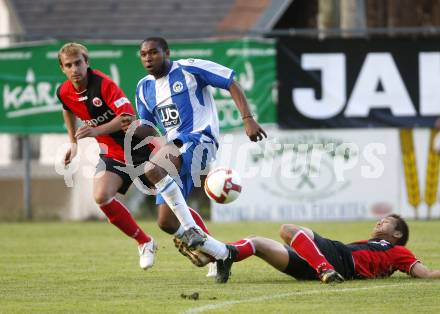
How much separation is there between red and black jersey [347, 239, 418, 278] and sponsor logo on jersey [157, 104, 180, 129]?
6.38 ft

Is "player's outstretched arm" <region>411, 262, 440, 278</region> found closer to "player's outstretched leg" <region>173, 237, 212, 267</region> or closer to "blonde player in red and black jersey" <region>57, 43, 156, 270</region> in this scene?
"player's outstretched leg" <region>173, 237, 212, 267</region>

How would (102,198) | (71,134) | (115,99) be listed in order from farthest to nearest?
1. (71,134)
2. (115,99)
3. (102,198)

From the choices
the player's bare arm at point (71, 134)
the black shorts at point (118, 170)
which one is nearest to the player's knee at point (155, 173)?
the black shorts at point (118, 170)

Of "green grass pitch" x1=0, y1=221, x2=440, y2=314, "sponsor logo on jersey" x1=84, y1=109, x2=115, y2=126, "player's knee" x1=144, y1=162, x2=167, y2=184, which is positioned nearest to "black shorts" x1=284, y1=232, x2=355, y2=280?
"green grass pitch" x1=0, y1=221, x2=440, y2=314

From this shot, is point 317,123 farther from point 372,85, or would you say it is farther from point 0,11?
point 0,11

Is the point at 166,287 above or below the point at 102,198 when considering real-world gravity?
below

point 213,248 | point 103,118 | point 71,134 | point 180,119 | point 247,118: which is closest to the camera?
point 213,248

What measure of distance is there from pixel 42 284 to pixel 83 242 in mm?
5298

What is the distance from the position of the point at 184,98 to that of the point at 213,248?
162cm

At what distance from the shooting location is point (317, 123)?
59.8 ft

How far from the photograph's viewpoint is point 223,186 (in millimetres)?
9219

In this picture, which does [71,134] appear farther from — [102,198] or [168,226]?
[168,226]

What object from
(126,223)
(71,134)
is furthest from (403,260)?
(71,134)

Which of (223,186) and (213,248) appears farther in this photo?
(223,186)
